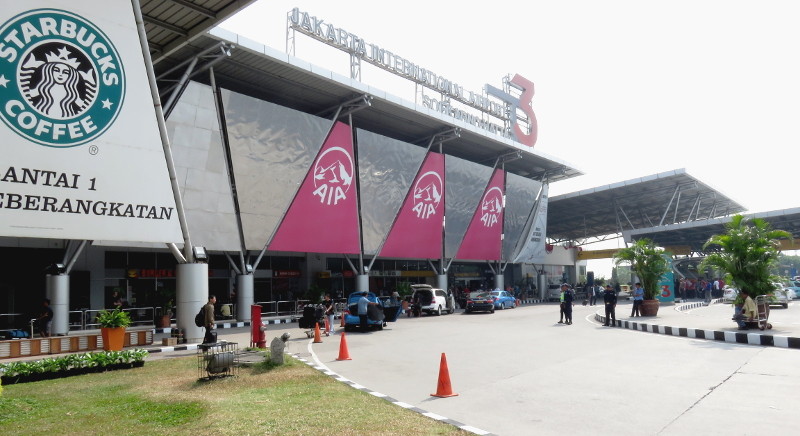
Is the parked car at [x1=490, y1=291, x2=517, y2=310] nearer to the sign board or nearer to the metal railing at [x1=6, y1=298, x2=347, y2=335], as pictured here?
the metal railing at [x1=6, y1=298, x2=347, y2=335]

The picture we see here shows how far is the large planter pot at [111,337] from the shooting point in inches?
575

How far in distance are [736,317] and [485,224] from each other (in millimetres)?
25922

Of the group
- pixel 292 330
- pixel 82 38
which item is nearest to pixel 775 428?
pixel 82 38

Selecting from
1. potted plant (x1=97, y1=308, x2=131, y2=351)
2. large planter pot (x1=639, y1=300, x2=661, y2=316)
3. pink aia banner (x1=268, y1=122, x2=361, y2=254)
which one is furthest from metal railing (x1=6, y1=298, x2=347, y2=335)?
large planter pot (x1=639, y1=300, x2=661, y2=316)

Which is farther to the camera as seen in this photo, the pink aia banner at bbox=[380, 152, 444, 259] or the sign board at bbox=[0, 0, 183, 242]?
the pink aia banner at bbox=[380, 152, 444, 259]

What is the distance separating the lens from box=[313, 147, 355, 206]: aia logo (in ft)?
90.0

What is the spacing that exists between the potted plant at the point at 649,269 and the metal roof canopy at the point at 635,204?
21324 millimetres

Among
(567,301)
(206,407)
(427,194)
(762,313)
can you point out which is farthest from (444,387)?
(427,194)

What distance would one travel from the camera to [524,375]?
9.57 metres

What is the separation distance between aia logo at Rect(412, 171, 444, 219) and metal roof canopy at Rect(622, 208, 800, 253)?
18694mm

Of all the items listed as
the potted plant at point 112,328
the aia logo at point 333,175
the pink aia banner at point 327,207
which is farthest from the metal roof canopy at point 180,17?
the aia logo at point 333,175

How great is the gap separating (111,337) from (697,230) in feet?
141

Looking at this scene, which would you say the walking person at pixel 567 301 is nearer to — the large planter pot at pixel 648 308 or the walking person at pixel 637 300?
the walking person at pixel 637 300

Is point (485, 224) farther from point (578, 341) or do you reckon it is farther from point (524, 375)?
point (524, 375)
